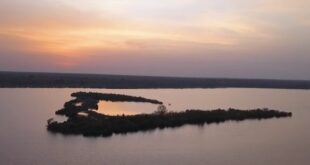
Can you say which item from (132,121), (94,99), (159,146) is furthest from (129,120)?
(94,99)

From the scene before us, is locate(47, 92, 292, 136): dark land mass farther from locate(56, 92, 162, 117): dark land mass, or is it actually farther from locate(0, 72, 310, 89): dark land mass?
locate(0, 72, 310, 89): dark land mass

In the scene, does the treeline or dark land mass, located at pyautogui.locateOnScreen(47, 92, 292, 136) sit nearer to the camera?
the treeline

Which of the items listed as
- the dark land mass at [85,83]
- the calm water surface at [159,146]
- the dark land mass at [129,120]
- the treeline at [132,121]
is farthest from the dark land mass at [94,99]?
the dark land mass at [85,83]

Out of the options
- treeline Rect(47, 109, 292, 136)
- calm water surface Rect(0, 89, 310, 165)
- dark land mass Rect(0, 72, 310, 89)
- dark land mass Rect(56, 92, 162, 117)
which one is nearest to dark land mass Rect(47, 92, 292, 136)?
treeline Rect(47, 109, 292, 136)

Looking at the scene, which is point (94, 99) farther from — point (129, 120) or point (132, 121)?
point (132, 121)

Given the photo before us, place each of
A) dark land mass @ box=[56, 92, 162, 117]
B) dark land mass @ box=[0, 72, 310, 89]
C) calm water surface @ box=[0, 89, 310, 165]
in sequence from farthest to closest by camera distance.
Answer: dark land mass @ box=[0, 72, 310, 89] < dark land mass @ box=[56, 92, 162, 117] < calm water surface @ box=[0, 89, 310, 165]

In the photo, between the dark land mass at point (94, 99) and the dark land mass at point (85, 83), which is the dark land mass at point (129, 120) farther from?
the dark land mass at point (85, 83)

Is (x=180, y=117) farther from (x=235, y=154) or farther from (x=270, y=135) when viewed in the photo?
(x=235, y=154)

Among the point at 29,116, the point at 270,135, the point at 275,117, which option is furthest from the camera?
the point at 275,117

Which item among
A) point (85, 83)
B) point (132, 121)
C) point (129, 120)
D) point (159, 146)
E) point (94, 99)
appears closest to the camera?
point (159, 146)

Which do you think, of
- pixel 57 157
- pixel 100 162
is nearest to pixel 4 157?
pixel 57 157

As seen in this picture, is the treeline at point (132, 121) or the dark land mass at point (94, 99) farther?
the dark land mass at point (94, 99)
